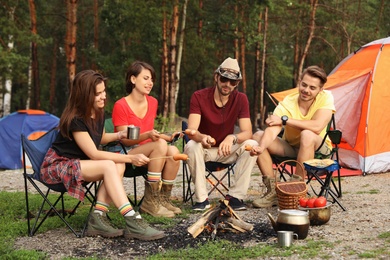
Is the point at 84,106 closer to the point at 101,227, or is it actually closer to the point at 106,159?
the point at 106,159

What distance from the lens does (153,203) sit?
4.45 meters

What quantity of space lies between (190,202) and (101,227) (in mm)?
1510

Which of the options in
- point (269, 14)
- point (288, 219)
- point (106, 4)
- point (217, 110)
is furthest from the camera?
point (269, 14)

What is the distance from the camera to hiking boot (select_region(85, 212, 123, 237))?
3779 millimetres

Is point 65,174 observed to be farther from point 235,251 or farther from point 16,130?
point 16,130

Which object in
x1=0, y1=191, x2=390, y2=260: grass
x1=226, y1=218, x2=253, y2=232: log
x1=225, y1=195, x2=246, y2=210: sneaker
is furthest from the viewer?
x1=225, y1=195, x2=246, y2=210: sneaker

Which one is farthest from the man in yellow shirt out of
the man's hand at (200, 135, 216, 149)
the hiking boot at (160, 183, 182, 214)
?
the hiking boot at (160, 183, 182, 214)

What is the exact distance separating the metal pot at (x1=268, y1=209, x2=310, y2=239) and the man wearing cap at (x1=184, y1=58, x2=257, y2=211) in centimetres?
94

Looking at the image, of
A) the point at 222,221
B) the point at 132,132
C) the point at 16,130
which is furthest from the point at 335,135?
the point at 16,130

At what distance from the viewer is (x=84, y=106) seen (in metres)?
3.83

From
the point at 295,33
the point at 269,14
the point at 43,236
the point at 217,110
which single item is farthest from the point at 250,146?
the point at 269,14

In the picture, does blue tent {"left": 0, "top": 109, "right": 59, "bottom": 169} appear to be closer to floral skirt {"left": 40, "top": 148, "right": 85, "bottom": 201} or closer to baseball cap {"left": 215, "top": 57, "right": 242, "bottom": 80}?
baseball cap {"left": 215, "top": 57, "right": 242, "bottom": 80}

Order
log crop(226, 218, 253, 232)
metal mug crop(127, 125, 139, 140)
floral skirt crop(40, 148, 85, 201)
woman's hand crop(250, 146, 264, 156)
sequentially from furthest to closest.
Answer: woman's hand crop(250, 146, 264, 156)
metal mug crop(127, 125, 139, 140)
log crop(226, 218, 253, 232)
floral skirt crop(40, 148, 85, 201)

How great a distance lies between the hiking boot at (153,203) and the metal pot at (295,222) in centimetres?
104
